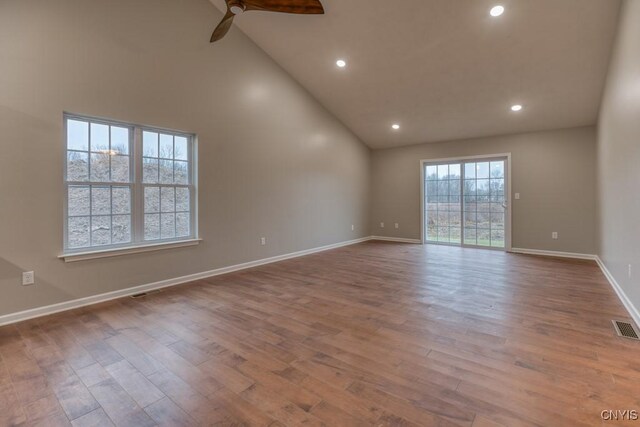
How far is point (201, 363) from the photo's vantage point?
2.05m

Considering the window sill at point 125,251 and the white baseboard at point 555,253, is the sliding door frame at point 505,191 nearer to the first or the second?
the white baseboard at point 555,253

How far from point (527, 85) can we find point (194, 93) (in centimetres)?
496

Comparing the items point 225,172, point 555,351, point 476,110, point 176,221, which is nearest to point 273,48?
point 225,172

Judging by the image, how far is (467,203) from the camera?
22.6 feet

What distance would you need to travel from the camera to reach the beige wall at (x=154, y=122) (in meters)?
2.85

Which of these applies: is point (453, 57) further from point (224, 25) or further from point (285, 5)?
point (224, 25)

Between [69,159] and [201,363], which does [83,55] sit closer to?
[69,159]

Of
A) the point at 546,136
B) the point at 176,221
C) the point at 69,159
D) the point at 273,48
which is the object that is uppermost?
the point at 273,48

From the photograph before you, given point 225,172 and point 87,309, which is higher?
point 225,172

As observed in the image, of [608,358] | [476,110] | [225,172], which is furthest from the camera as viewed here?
[476,110]

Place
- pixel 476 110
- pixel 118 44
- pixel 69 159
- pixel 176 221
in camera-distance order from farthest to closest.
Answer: pixel 476 110 < pixel 176 221 < pixel 118 44 < pixel 69 159

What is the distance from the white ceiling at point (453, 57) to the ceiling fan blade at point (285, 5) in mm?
1285

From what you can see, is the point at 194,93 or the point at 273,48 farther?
the point at 273,48

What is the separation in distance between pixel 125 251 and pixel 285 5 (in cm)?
317
